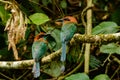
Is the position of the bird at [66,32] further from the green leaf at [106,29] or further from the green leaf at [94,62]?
the green leaf at [94,62]

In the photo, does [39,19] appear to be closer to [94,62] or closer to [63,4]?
[94,62]

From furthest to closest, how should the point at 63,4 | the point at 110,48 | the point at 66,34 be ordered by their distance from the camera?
the point at 63,4
the point at 110,48
the point at 66,34

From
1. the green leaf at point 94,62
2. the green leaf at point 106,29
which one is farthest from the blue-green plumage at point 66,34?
the green leaf at point 94,62

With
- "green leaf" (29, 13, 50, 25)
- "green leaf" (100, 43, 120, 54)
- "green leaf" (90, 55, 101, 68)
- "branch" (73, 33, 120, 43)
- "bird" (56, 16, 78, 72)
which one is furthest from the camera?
"green leaf" (90, 55, 101, 68)

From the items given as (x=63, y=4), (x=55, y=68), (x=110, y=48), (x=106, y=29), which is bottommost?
(x=55, y=68)

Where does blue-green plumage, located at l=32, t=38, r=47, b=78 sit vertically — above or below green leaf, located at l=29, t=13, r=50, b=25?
below

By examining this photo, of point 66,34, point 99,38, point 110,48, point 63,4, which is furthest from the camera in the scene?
point 63,4

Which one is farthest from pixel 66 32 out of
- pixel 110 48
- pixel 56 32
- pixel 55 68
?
pixel 55 68

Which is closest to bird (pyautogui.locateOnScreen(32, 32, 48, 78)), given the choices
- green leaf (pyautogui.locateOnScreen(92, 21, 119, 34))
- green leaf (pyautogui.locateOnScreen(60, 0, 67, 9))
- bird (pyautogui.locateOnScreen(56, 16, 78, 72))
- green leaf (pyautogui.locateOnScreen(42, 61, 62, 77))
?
bird (pyautogui.locateOnScreen(56, 16, 78, 72))

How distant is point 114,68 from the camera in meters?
3.49

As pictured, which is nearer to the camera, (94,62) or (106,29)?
(106,29)

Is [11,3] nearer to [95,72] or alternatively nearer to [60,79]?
[60,79]

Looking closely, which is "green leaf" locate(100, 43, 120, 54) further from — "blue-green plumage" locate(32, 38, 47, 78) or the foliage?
"blue-green plumage" locate(32, 38, 47, 78)

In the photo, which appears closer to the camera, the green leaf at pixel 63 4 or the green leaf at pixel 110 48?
the green leaf at pixel 110 48
